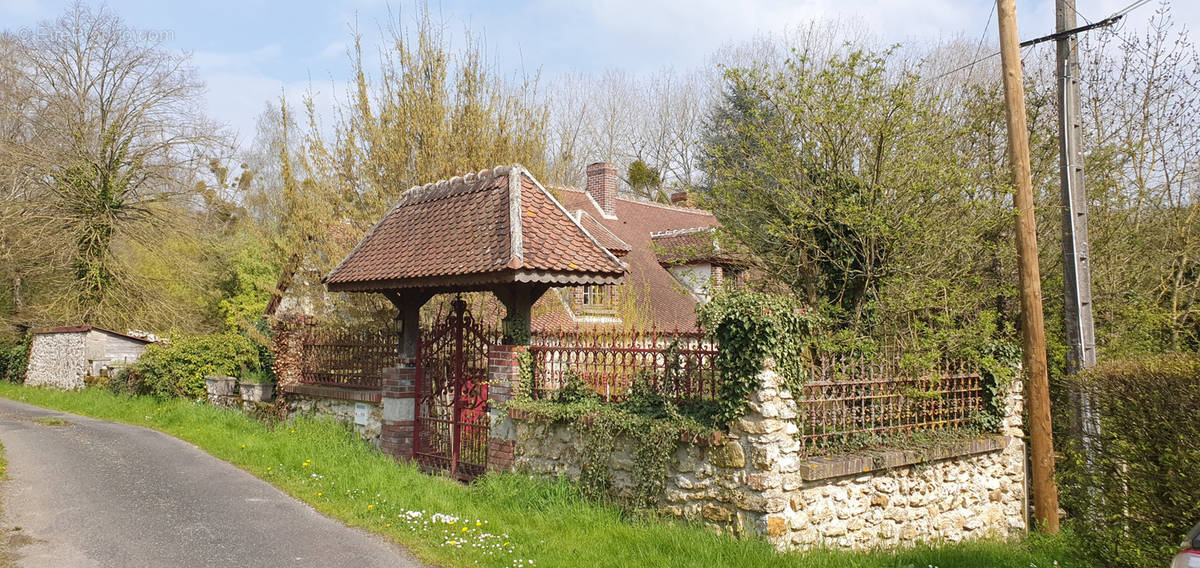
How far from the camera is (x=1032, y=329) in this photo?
9.45 metres

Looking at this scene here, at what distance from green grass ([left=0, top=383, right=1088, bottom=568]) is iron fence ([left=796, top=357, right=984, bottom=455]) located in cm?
122

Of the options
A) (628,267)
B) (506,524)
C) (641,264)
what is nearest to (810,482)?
(506,524)

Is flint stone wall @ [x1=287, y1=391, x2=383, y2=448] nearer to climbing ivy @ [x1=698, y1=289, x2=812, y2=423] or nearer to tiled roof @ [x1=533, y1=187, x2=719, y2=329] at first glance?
tiled roof @ [x1=533, y1=187, x2=719, y2=329]

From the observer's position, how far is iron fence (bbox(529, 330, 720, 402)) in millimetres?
7859

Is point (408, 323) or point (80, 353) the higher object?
point (408, 323)

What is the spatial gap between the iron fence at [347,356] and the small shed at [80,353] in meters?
10.9

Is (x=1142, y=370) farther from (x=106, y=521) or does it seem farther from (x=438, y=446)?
(x=106, y=521)

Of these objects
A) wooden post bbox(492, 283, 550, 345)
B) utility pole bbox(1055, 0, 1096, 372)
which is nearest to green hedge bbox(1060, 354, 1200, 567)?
utility pole bbox(1055, 0, 1096, 372)

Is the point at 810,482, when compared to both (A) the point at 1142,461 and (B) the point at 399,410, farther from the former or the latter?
(B) the point at 399,410

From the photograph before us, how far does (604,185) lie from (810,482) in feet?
65.9

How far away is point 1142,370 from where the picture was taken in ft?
18.9

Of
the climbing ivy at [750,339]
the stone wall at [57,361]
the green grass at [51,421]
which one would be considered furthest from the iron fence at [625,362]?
the stone wall at [57,361]

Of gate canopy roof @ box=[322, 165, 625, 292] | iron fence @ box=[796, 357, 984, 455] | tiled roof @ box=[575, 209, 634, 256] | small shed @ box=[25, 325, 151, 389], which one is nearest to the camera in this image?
iron fence @ box=[796, 357, 984, 455]

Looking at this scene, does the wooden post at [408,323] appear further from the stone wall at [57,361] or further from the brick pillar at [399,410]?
the stone wall at [57,361]
